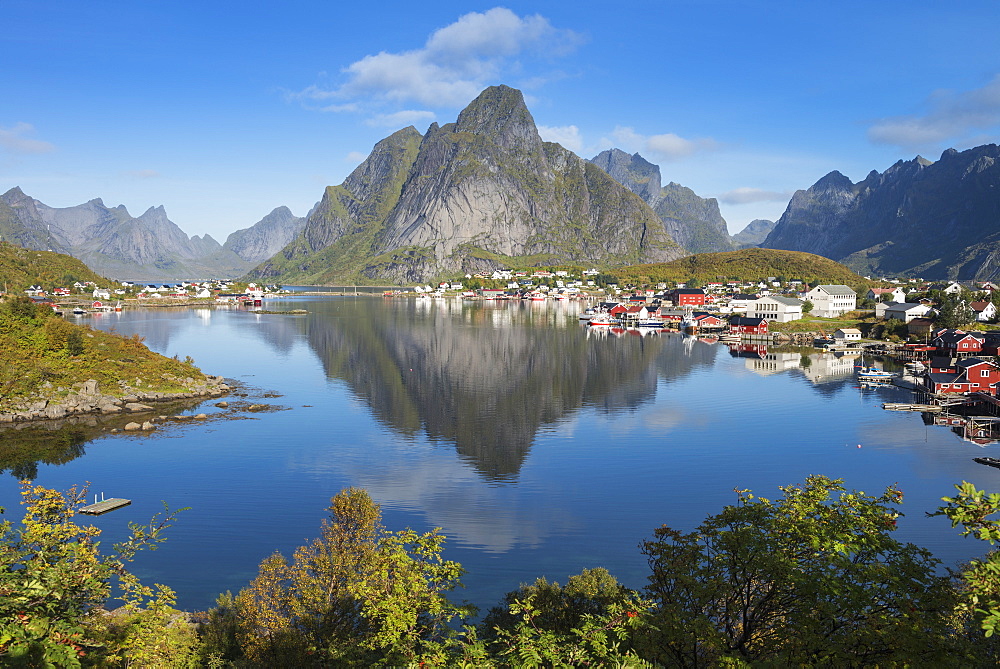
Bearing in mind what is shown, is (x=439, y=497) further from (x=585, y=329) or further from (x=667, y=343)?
(x=585, y=329)

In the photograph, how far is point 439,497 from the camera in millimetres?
32344

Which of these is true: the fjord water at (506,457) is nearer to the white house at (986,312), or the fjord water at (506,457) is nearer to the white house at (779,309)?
the white house at (986,312)

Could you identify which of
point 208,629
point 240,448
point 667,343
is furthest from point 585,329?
point 208,629

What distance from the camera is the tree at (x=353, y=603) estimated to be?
12789 millimetres

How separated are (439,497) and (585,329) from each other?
278 ft

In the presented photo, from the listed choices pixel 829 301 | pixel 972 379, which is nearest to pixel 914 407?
pixel 972 379

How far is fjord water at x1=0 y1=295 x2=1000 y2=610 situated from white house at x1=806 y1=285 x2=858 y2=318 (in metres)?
44.0

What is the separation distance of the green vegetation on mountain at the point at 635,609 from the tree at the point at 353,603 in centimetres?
5

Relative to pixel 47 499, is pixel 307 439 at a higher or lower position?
lower

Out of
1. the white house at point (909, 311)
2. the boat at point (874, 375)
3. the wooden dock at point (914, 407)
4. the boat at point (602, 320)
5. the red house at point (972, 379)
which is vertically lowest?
the wooden dock at point (914, 407)

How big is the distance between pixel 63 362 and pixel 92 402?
23.7ft

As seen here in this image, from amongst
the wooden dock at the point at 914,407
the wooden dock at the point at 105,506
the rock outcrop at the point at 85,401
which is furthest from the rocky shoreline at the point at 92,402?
the wooden dock at the point at 914,407

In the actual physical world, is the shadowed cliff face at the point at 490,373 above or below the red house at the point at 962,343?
below

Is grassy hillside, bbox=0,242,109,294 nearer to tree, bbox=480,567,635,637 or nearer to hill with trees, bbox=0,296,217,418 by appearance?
hill with trees, bbox=0,296,217,418
